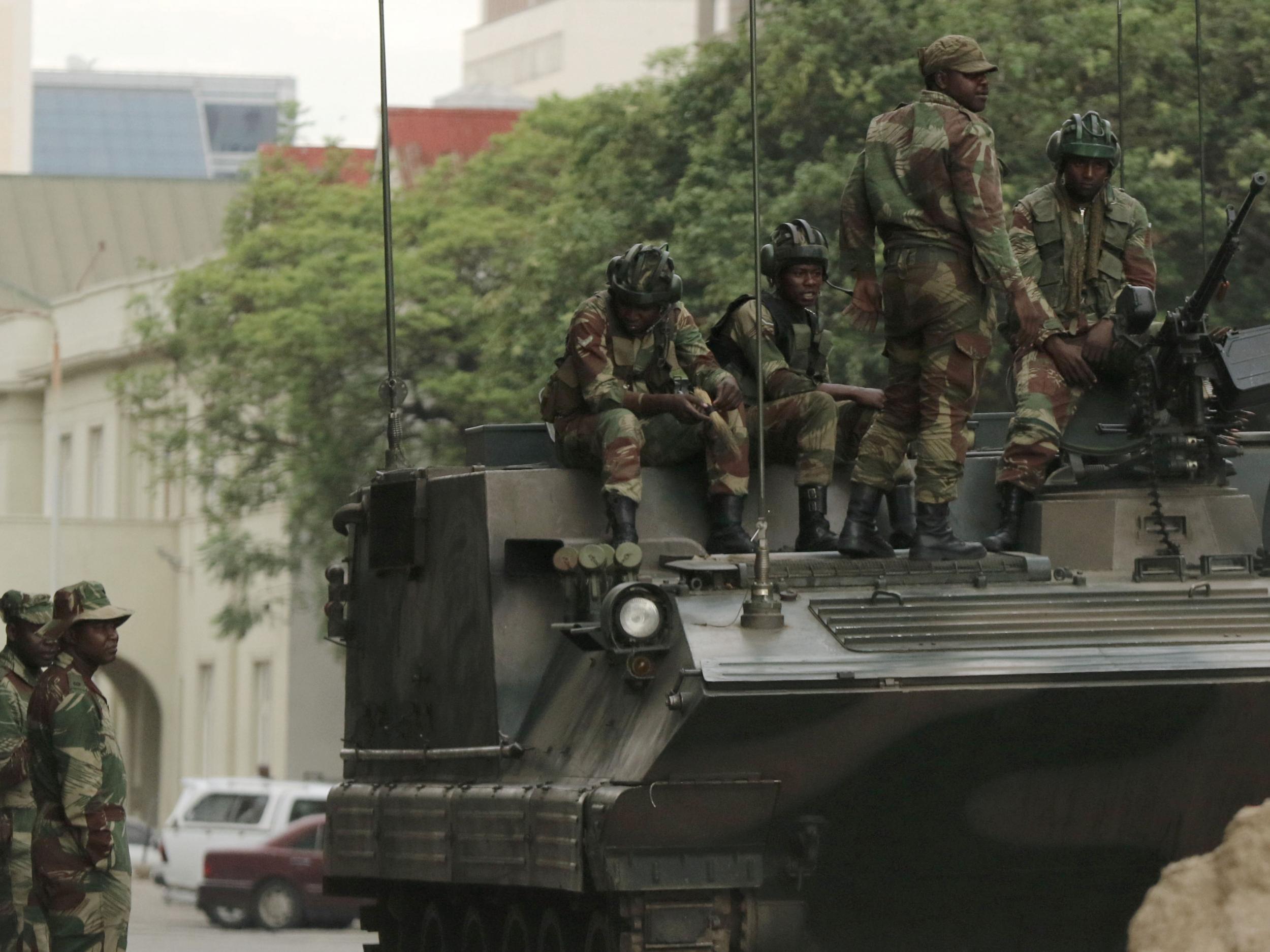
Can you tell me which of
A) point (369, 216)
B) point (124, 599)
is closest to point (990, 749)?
point (369, 216)

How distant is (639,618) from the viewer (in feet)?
32.9

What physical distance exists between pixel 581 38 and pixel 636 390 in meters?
96.8

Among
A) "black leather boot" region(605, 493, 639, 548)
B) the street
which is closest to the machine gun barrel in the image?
"black leather boot" region(605, 493, 639, 548)

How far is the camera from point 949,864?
9984 mm

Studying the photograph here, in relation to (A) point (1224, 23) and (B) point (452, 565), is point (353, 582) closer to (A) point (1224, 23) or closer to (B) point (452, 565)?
(B) point (452, 565)

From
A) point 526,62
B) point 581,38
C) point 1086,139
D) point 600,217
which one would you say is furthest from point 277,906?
point 526,62

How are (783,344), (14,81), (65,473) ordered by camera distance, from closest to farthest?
(783,344) → (65,473) → (14,81)

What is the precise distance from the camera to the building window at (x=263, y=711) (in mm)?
50375

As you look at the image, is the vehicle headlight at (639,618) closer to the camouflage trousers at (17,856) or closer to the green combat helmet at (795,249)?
the green combat helmet at (795,249)

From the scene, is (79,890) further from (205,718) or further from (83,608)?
(205,718)

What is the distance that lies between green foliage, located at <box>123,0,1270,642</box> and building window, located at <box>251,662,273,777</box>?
8.93 meters

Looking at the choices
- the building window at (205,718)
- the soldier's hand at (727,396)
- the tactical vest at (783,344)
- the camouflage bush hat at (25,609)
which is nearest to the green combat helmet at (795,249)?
the tactical vest at (783,344)

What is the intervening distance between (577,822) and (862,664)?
1.02 m

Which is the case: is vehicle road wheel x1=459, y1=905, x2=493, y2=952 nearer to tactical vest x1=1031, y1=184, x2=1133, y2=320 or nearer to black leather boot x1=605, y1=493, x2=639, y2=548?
black leather boot x1=605, y1=493, x2=639, y2=548
